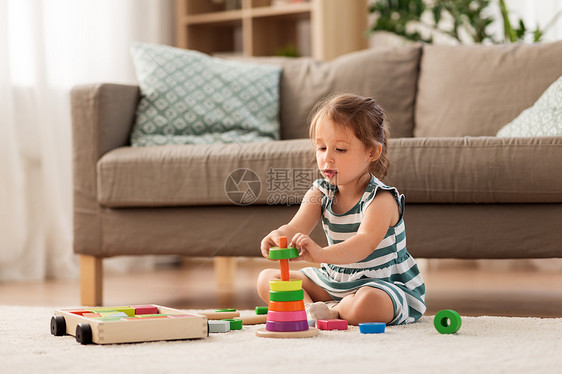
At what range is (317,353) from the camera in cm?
114

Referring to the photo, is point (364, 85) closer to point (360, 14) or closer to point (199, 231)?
point (199, 231)

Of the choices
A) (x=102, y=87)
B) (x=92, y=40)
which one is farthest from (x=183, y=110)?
(x=92, y=40)

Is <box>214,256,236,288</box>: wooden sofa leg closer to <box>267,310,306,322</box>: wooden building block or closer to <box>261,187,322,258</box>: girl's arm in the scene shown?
<box>261,187,322,258</box>: girl's arm

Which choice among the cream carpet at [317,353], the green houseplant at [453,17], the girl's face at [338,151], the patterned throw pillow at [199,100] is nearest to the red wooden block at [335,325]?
the cream carpet at [317,353]

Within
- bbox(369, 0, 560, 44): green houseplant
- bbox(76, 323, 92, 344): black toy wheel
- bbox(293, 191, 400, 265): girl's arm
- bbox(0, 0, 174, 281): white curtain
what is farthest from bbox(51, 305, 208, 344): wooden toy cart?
bbox(369, 0, 560, 44): green houseplant

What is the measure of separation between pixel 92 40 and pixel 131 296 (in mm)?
1330

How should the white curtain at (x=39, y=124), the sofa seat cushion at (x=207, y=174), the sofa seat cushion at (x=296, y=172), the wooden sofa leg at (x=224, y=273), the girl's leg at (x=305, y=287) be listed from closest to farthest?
1. the girl's leg at (x=305, y=287)
2. the sofa seat cushion at (x=296, y=172)
3. the sofa seat cushion at (x=207, y=174)
4. the wooden sofa leg at (x=224, y=273)
5. the white curtain at (x=39, y=124)

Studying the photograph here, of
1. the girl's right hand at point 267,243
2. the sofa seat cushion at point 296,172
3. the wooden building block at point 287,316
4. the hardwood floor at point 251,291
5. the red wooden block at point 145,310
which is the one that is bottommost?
the hardwood floor at point 251,291

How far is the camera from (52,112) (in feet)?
9.88

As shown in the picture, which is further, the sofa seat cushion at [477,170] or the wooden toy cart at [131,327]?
the sofa seat cushion at [477,170]

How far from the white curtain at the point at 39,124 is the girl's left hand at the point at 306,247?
184 cm

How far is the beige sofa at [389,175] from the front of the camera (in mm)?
1734

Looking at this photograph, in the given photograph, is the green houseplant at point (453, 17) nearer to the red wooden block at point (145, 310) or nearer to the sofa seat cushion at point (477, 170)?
the sofa seat cushion at point (477, 170)

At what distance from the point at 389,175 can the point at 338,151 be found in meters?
0.32
